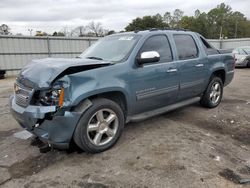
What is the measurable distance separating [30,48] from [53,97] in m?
15.2

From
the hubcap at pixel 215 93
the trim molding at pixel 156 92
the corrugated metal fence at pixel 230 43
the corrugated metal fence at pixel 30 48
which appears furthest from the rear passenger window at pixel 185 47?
the corrugated metal fence at pixel 230 43

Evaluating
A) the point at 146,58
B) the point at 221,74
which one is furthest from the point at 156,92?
the point at 221,74

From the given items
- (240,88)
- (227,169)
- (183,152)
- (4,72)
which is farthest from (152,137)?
(4,72)

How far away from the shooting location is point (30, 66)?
420cm

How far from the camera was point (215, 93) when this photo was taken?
21.6 feet

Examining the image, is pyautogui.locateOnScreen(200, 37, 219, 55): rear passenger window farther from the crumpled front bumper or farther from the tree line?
the tree line

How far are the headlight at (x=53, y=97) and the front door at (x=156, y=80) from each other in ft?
4.10

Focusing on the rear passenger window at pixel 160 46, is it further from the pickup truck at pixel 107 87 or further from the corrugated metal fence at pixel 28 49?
the corrugated metal fence at pixel 28 49

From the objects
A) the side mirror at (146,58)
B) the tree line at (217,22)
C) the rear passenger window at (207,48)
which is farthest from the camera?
the tree line at (217,22)

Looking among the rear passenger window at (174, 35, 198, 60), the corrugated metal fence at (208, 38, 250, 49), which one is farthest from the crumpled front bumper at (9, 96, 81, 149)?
A: the corrugated metal fence at (208, 38, 250, 49)

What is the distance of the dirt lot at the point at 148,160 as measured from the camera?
128 inches

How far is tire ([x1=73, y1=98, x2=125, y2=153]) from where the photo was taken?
12.2 feet

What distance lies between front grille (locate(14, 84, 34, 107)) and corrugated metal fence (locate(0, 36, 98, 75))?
13515mm

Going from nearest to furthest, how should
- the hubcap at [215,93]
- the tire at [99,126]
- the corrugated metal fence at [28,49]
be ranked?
the tire at [99,126], the hubcap at [215,93], the corrugated metal fence at [28,49]
